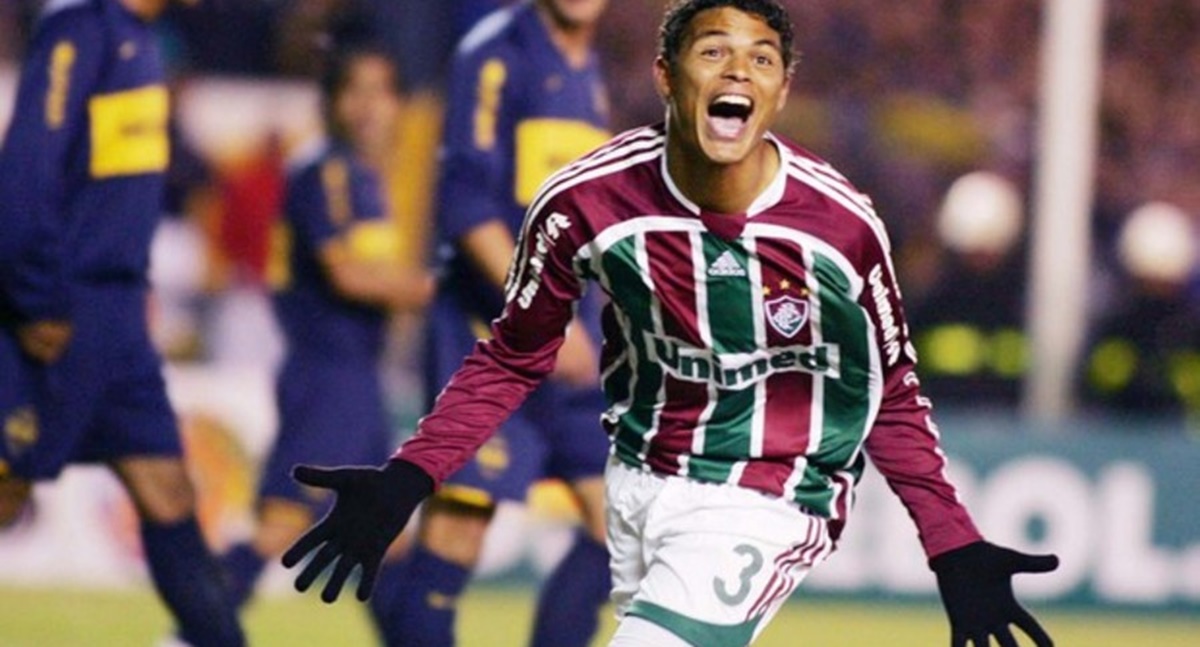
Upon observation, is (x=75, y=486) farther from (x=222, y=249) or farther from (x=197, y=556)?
(x=197, y=556)

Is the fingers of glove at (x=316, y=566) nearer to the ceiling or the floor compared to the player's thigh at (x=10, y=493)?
nearer to the ceiling

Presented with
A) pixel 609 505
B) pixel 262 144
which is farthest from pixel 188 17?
A: pixel 609 505

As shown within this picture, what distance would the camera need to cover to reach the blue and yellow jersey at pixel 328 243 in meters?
8.39

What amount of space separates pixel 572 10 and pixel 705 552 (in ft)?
8.45

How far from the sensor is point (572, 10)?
23.7ft

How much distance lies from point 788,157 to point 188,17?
6.71 m

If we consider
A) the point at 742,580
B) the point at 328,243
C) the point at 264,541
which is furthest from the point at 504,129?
the point at 742,580

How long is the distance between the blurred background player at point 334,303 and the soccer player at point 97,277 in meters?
1.35

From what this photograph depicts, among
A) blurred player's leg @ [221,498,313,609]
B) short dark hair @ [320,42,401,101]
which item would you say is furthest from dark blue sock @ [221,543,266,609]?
short dark hair @ [320,42,401,101]

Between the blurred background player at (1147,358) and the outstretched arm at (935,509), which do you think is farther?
the blurred background player at (1147,358)

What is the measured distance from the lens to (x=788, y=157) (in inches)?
200

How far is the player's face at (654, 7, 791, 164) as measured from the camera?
482 centimetres

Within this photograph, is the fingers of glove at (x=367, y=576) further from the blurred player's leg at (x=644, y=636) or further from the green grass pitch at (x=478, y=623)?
the green grass pitch at (x=478, y=623)

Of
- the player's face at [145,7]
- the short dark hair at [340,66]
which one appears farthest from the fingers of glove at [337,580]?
the short dark hair at [340,66]
